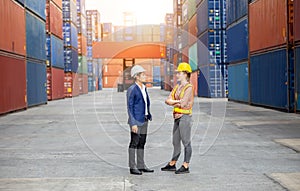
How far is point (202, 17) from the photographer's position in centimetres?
4206

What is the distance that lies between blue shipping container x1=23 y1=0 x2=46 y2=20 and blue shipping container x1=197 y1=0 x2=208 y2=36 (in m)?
13.9

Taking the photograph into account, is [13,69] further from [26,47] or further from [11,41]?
[26,47]

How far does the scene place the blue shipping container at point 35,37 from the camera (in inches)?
1174

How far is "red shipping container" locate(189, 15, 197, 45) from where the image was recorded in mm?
47091

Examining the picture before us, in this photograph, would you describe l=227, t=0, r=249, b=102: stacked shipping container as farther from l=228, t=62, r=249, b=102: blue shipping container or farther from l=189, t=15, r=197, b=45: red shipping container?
l=189, t=15, r=197, b=45: red shipping container

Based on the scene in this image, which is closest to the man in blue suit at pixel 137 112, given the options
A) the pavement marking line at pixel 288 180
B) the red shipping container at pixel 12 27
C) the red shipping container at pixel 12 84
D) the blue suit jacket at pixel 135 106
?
the blue suit jacket at pixel 135 106

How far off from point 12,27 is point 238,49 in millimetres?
15728

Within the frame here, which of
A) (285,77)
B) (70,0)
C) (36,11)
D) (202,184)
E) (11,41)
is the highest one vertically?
(70,0)

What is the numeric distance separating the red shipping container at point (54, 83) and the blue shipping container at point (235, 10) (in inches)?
639

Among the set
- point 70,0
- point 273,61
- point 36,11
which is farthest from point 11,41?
point 70,0

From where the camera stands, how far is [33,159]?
9.86 meters

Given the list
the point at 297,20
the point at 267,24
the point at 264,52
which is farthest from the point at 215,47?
the point at 297,20

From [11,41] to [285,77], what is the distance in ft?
46.8

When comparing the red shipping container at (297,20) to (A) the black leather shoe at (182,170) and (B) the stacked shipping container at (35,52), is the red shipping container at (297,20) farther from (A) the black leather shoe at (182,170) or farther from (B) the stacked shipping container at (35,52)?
(B) the stacked shipping container at (35,52)
